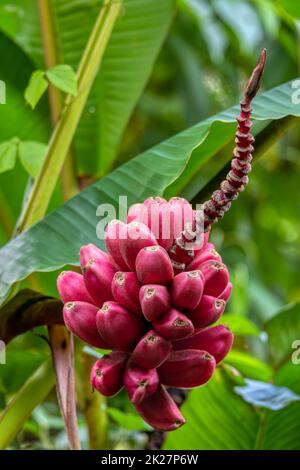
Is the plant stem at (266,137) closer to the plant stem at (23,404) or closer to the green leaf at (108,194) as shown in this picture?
the green leaf at (108,194)

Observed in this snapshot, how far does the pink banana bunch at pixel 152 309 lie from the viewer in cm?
57

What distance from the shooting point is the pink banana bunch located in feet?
1.87

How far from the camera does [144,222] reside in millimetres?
626

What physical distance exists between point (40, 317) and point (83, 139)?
52 centimetres

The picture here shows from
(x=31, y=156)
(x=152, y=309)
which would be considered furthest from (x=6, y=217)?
(x=152, y=309)

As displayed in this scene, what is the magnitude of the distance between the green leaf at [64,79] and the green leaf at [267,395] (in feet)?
1.43

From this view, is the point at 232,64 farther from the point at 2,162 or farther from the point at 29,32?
the point at 2,162

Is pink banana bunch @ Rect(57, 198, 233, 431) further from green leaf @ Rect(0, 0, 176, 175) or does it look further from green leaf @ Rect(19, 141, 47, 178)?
green leaf @ Rect(0, 0, 176, 175)

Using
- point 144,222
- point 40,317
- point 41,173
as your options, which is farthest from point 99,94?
point 144,222

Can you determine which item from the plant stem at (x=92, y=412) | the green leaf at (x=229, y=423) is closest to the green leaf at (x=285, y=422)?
the green leaf at (x=229, y=423)

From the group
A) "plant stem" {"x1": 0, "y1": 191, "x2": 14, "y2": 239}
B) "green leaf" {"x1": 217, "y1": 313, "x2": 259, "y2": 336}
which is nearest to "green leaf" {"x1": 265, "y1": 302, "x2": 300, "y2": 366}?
"green leaf" {"x1": 217, "y1": 313, "x2": 259, "y2": 336}

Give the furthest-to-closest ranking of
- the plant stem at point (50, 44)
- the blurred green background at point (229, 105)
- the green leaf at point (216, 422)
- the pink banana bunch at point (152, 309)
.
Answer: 1. the blurred green background at point (229, 105)
2. the plant stem at point (50, 44)
3. the green leaf at point (216, 422)
4. the pink banana bunch at point (152, 309)

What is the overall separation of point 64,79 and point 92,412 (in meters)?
0.48

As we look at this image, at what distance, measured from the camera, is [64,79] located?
0.92 metres
